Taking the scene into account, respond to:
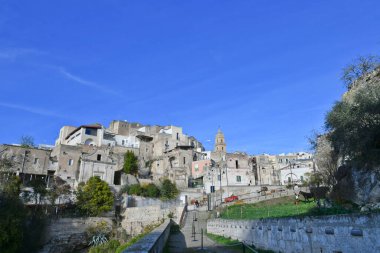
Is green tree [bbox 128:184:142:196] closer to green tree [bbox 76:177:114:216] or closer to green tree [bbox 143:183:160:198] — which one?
green tree [bbox 143:183:160:198]

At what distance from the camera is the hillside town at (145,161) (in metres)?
49.8

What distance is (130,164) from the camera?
56.5 meters

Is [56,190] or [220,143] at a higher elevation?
[220,143]

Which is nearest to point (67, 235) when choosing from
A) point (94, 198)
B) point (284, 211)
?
point (94, 198)

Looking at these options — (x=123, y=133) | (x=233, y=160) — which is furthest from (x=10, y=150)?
(x=233, y=160)

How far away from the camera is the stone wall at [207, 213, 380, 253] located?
727cm

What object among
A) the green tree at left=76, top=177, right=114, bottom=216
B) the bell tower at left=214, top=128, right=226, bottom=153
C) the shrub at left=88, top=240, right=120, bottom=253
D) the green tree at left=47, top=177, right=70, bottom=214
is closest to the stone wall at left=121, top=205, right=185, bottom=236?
the green tree at left=76, top=177, right=114, bottom=216

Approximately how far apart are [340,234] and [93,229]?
3553cm

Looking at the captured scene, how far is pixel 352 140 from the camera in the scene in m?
19.3

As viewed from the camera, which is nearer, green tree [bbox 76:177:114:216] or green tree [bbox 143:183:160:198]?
green tree [bbox 76:177:114:216]

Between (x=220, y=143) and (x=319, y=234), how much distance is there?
76.5 m

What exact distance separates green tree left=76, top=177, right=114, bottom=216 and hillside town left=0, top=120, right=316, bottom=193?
17.2 ft

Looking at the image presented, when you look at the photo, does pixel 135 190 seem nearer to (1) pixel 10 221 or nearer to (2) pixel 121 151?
(2) pixel 121 151

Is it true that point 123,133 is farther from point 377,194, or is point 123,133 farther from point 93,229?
point 377,194
